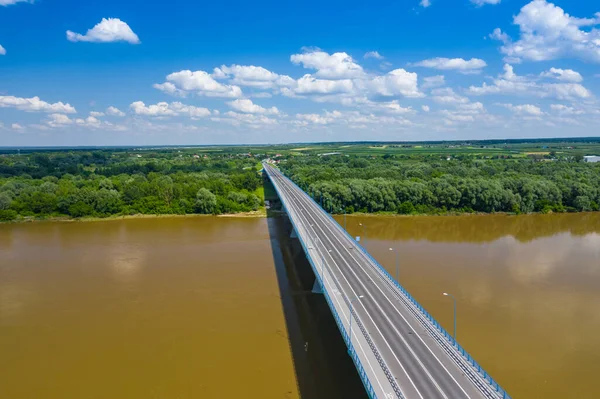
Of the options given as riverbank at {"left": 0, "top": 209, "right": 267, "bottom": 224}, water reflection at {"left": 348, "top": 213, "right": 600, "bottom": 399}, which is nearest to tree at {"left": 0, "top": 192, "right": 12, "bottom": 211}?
riverbank at {"left": 0, "top": 209, "right": 267, "bottom": 224}

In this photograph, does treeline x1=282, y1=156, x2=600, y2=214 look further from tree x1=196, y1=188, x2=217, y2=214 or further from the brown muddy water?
tree x1=196, y1=188, x2=217, y2=214

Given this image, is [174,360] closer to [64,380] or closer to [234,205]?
[64,380]

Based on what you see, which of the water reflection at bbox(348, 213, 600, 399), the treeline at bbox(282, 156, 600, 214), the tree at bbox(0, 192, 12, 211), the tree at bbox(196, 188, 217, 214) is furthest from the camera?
the tree at bbox(196, 188, 217, 214)

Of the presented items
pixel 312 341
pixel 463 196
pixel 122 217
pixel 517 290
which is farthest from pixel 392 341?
pixel 122 217

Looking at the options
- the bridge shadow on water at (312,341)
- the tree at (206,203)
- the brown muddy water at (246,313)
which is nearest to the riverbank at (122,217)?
the tree at (206,203)

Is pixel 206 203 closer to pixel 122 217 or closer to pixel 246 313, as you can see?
pixel 122 217

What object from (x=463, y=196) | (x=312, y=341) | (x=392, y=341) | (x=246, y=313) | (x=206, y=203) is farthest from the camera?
(x=206, y=203)
